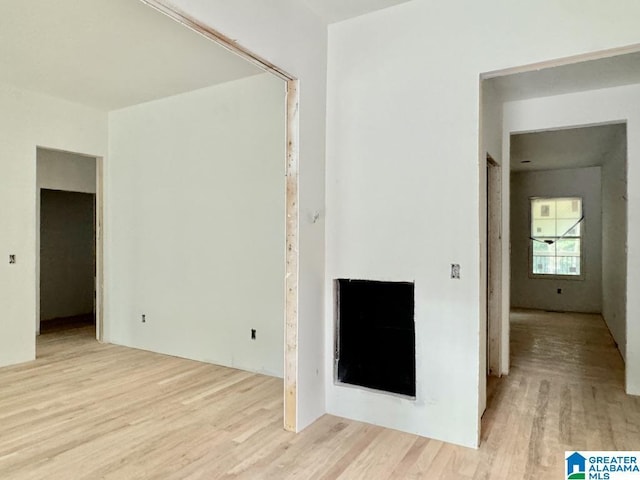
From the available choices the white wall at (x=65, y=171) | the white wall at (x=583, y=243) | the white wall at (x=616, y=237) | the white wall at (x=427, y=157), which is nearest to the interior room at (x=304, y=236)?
the white wall at (x=427, y=157)

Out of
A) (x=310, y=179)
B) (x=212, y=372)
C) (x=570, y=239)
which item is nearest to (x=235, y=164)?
(x=310, y=179)

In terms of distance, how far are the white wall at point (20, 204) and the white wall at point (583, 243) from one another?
8412mm

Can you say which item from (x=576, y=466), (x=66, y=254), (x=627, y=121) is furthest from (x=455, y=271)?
(x=66, y=254)

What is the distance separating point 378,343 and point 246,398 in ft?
4.09

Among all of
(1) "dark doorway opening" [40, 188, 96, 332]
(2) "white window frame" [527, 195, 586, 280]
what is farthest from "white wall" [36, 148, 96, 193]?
(2) "white window frame" [527, 195, 586, 280]

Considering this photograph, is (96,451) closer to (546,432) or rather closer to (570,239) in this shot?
(546,432)

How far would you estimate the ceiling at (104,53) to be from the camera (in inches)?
116

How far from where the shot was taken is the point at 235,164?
425 cm

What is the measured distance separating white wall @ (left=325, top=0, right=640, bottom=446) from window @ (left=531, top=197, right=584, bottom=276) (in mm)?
6860

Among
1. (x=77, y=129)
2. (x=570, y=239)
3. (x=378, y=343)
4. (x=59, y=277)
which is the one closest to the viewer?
(x=378, y=343)

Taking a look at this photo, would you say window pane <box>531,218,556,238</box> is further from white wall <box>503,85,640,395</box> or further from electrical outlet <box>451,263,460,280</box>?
electrical outlet <box>451,263,460,280</box>

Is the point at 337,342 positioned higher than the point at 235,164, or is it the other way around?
the point at 235,164

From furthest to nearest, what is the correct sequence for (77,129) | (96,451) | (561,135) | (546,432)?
(561,135)
(77,129)
(546,432)
(96,451)

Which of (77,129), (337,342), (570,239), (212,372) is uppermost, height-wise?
(77,129)
